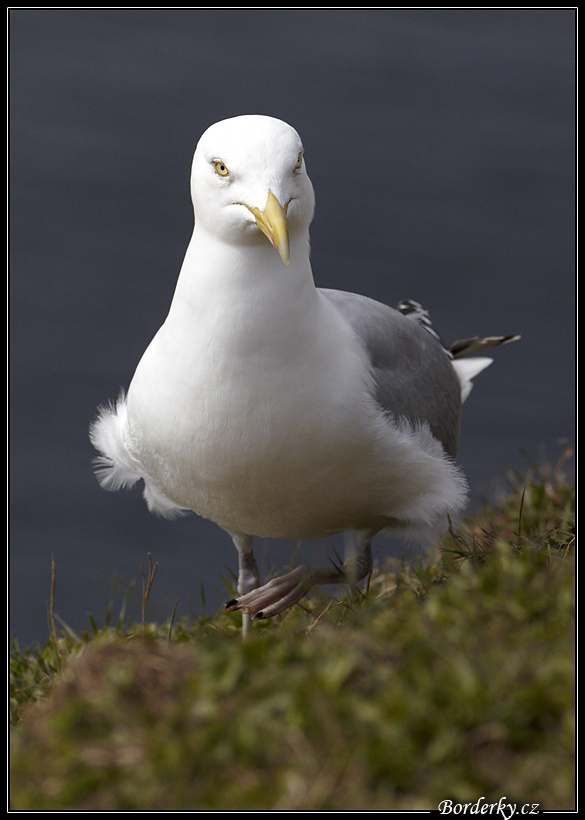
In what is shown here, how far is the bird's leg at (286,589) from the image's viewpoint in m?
4.24

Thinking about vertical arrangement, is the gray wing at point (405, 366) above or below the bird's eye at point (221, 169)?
below

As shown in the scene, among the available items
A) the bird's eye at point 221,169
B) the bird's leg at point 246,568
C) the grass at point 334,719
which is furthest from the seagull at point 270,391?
the grass at point 334,719

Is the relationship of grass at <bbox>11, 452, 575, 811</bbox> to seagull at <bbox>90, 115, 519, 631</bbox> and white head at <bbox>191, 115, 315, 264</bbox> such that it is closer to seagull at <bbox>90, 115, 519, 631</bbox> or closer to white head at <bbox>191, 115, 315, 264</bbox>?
seagull at <bbox>90, 115, 519, 631</bbox>

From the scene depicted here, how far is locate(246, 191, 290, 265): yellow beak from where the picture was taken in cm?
326

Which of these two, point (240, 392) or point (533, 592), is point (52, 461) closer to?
point (240, 392)

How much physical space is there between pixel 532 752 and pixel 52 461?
5987 millimetres

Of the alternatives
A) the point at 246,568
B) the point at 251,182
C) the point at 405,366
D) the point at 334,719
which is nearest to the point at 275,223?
the point at 251,182

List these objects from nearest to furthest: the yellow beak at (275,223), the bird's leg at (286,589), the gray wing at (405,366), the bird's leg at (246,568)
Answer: the yellow beak at (275,223)
the bird's leg at (286,589)
the gray wing at (405,366)
the bird's leg at (246,568)

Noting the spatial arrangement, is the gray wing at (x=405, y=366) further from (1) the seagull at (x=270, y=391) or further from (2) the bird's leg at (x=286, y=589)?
(2) the bird's leg at (x=286, y=589)

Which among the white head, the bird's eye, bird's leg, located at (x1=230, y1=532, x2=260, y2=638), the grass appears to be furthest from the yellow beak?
bird's leg, located at (x1=230, y1=532, x2=260, y2=638)

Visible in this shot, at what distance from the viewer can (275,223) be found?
3322mm

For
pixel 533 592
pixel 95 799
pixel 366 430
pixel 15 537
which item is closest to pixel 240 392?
pixel 366 430

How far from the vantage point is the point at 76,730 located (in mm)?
2615

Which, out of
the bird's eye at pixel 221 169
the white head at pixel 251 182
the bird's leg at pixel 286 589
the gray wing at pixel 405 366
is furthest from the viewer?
the gray wing at pixel 405 366
